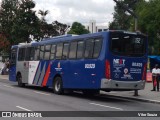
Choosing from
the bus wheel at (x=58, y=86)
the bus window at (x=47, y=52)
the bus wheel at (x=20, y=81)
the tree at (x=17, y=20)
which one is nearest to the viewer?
the bus wheel at (x=58, y=86)

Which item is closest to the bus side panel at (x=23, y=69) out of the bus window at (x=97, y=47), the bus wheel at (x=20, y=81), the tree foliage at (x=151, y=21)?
the bus wheel at (x=20, y=81)

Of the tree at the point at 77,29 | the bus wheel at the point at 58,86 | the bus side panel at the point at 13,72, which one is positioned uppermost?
the tree at the point at 77,29

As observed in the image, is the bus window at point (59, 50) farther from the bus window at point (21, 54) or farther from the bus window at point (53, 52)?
the bus window at point (21, 54)

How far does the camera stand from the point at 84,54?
20.5 metres

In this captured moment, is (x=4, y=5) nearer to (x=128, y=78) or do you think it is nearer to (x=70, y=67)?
(x=70, y=67)

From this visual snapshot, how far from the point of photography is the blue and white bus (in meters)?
19.0

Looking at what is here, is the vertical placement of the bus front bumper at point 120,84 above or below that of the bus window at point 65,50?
below

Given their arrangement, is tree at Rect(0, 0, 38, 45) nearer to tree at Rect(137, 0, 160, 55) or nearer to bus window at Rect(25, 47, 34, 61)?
bus window at Rect(25, 47, 34, 61)

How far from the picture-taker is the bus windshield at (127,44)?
62.7 ft

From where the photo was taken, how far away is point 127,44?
1953 centimetres

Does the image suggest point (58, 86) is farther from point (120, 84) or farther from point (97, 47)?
point (120, 84)

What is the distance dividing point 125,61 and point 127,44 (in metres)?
0.83

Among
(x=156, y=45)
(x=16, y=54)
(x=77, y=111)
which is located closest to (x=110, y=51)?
(x=77, y=111)

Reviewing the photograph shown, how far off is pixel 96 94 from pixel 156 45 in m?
37.6
